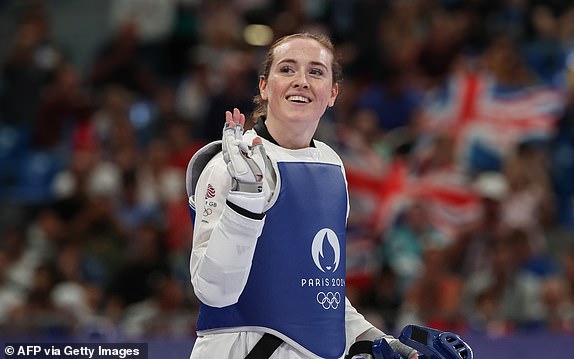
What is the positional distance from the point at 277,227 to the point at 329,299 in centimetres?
33

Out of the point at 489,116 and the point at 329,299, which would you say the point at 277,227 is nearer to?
the point at 329,299

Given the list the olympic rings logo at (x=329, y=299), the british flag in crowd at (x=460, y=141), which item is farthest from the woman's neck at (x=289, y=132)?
the british flag in crowd at (x=460, y=141)

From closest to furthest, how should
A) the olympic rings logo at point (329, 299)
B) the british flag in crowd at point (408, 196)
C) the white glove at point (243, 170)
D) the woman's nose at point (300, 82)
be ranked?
the white glove at point (243, 170), the olympic rings logo at point (329, 299), the woman's nose at point (300, 82), the british flag in crowd at point (408, 196)

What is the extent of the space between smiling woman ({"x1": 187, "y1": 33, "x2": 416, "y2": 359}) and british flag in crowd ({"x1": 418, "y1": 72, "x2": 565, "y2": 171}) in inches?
235

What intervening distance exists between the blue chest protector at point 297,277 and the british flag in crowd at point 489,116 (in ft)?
20.3

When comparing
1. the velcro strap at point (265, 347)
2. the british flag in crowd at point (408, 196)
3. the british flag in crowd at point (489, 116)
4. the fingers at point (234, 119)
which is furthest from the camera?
the british flag in crowd at point (489, 116)

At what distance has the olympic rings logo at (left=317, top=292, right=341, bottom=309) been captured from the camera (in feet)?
13.0

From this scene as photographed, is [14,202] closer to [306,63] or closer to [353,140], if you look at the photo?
[353,140]

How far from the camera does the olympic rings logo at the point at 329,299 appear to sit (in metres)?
3.96

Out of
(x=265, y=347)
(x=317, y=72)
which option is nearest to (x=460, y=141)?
(x=317, y=72)

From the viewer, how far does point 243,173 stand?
3.60 m

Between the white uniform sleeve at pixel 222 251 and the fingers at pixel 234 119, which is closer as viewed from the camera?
the white uniform sleeve at pixel 222 251

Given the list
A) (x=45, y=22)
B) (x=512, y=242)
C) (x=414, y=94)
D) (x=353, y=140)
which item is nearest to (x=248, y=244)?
(x=512, y=242)

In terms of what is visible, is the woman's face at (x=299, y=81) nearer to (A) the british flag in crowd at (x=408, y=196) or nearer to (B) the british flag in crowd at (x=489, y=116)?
(A) the british flag in crowd at (x=408, y=196)
